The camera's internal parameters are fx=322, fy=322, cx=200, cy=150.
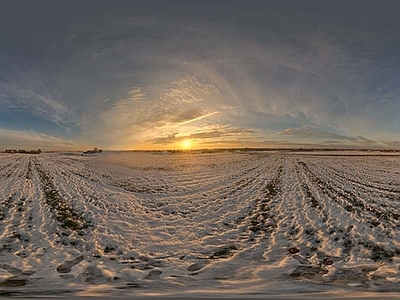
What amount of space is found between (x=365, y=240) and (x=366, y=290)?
3.61m

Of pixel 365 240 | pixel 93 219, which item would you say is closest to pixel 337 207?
pixel 365 240

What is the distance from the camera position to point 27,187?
20344 mm

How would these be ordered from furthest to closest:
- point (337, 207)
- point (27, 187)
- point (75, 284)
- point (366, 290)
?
point (27, 187) < point (337, 207) < point (75, 284) < point (366, 290)

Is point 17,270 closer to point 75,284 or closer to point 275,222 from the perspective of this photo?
point 75,284

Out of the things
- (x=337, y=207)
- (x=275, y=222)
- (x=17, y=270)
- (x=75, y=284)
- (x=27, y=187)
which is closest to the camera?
(x=75, y=284)

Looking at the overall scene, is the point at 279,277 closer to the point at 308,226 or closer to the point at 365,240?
the point at 365,240

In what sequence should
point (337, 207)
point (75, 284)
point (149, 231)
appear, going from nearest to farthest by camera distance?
1. point (75, 284)
2. point (149, 231)
3. point (337, 207)

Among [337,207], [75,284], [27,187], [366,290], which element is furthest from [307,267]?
[27,187]

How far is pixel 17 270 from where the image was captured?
7.04m

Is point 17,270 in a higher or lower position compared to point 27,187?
lower

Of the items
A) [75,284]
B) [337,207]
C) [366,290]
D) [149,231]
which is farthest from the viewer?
[337,207]

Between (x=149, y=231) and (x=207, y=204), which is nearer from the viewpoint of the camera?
(x=149, y=231)

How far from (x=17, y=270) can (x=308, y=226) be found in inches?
334

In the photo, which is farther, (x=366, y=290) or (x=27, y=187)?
(x=27, y=187)
